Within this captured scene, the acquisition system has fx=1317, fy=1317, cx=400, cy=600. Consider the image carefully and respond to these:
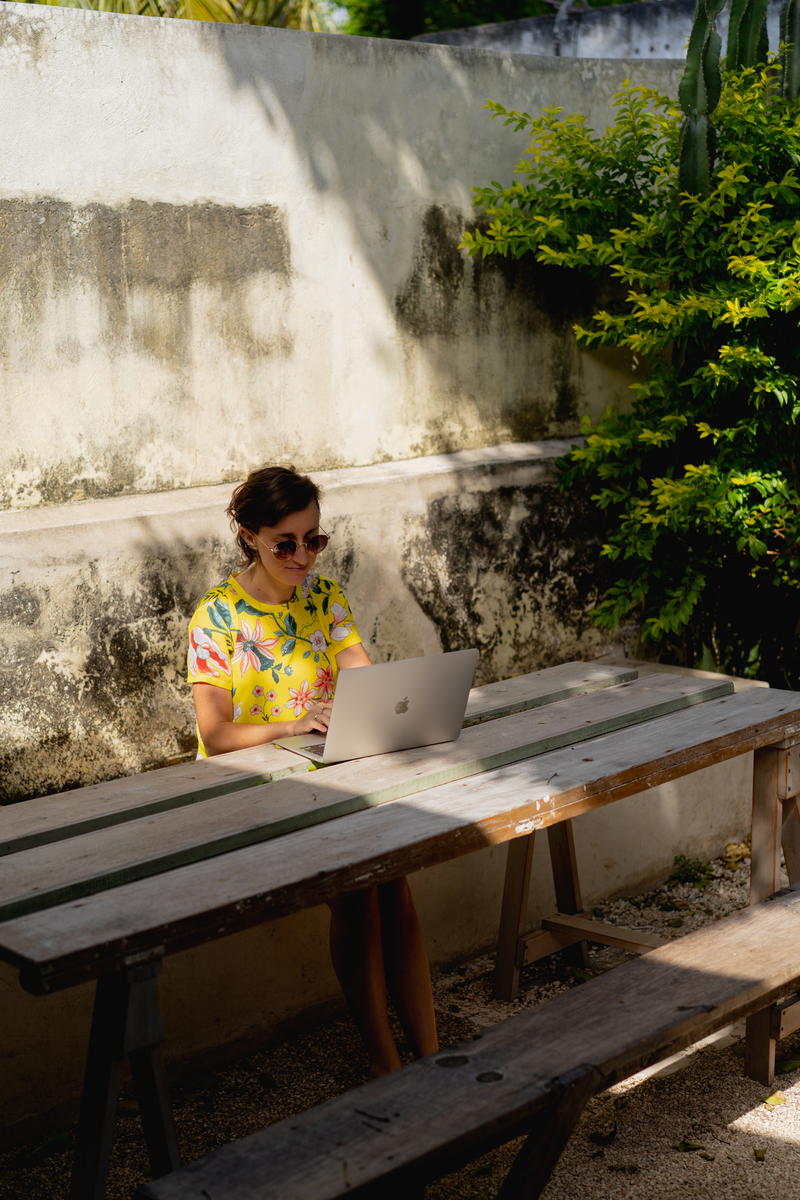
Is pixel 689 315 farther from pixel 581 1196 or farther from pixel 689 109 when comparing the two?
pixel 581 1196

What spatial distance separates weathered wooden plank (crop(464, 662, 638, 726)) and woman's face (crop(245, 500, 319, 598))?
620 millimetres

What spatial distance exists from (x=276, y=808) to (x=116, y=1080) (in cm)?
68

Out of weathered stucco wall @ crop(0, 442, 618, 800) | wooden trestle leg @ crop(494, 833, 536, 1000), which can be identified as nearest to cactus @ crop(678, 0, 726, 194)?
weathered stucco wall @ crop(0, 442, 618, 800)

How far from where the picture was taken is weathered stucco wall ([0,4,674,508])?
147 inches

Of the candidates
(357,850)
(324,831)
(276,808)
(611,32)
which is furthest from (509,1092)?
(611,32)

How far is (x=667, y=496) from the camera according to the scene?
4.84 m

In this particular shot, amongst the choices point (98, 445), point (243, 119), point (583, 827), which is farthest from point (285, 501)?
point (583, 827)

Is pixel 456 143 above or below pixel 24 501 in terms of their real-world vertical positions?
above

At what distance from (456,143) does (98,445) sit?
1.84 meters

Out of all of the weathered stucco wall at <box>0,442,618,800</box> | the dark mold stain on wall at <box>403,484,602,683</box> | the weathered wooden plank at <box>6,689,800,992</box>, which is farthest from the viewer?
the dark mold stain on wall at <box>403,484,602,683</box>

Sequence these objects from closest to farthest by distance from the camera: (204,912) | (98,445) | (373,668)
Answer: (204,912) → (373,668) → (98,445)

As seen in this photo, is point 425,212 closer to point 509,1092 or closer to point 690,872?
point 690,872

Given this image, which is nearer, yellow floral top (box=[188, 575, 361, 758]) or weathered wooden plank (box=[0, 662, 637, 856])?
weathered wooden plank (box=[0, 662, 637, 856])

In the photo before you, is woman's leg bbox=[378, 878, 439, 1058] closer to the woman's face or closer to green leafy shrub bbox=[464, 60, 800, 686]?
the woman's face
